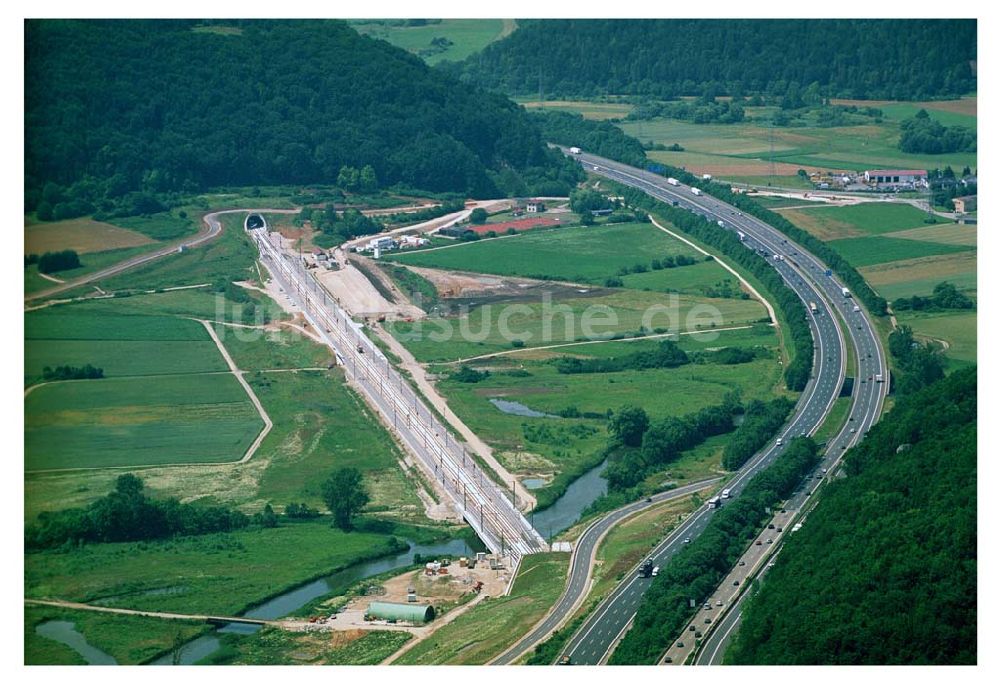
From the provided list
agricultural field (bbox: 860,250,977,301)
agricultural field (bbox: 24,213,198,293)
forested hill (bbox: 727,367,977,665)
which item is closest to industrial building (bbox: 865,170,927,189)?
agricultural field (bbox: 860,250,977,301)

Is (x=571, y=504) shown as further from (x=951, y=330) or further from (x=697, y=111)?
(x=697, y=111)

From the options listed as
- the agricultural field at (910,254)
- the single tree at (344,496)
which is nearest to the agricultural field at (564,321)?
the agricultural field at (910,254)

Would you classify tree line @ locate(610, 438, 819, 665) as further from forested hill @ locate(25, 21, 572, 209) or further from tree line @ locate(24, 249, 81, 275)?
forested hill @ locate(25, 21, 572, 209)

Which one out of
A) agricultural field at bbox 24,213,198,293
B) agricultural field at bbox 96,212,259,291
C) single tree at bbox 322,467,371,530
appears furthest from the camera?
agricultural field at bbox 96,212,259,291

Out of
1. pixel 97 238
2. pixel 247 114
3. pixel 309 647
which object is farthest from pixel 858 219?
pixel 309 647

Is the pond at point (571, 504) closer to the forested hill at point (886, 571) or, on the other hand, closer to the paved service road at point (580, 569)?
the paved service road at point (580, 569)

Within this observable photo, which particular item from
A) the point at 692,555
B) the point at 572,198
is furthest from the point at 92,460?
the point at 572,198

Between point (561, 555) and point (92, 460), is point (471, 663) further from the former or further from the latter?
point (92, 460)
